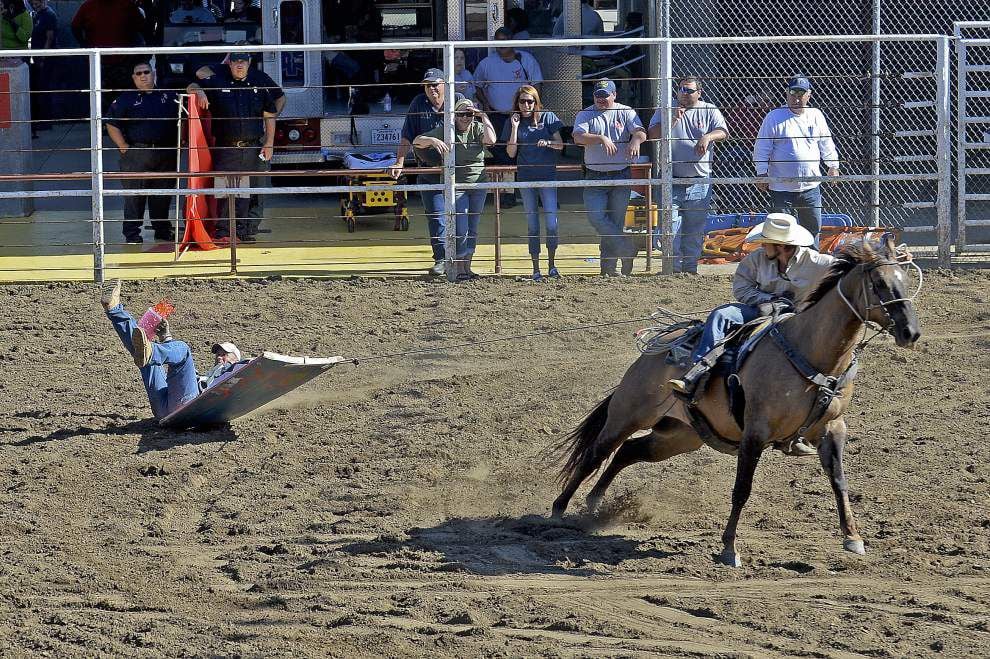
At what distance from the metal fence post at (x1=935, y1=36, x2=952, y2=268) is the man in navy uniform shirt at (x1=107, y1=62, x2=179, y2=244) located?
25.0ft

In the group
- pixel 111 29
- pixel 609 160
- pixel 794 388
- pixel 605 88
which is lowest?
pixel 794 388

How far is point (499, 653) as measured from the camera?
6.03 m

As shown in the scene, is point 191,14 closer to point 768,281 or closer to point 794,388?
point 768,281

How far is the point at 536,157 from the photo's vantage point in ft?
44.9

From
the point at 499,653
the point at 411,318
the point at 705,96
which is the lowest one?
the point at 499,653

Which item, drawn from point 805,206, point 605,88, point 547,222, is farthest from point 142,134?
point 805,206

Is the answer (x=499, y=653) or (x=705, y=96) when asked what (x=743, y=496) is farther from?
(x=705, y=96)

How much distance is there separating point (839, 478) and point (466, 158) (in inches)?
276

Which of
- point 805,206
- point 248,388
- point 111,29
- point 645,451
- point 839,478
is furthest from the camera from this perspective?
point 111,29

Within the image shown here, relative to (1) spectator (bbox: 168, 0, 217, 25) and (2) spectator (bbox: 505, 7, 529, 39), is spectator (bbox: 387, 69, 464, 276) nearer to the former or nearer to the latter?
(2) spectator (bbox: 505, 7, 529, 39)

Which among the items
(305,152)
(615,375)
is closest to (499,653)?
(615,375)

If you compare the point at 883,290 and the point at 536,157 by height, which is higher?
the point at 536,157

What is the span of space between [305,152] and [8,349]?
232 inches

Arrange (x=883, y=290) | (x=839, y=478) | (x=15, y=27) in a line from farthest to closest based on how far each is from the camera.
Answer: (x=15, y=27), (x=839, y=478), (x=883, y=290)
